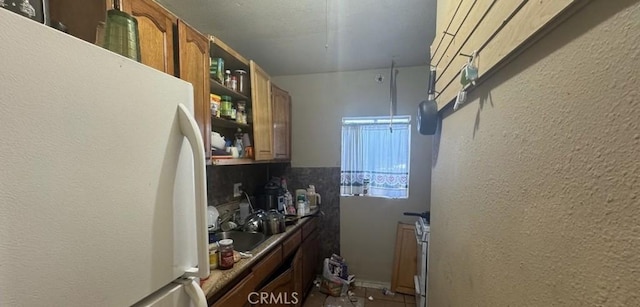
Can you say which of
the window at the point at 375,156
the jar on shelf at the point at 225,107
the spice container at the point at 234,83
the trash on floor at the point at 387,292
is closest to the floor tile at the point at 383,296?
the trash on floor at the point at 387,292

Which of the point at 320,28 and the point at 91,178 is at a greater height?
the point at 320,28

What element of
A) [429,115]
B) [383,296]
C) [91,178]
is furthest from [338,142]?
[91,178]

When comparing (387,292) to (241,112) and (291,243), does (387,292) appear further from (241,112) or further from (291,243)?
(241,112)

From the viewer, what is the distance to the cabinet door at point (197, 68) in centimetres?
128

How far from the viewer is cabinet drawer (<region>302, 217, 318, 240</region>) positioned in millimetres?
2273

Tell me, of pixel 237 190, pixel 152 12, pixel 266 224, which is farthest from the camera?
pixel 237 190

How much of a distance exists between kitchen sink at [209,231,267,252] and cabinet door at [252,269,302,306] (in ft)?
0.84

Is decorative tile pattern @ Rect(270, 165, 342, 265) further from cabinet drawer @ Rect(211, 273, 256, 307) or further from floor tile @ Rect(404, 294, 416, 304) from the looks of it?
cabinet drawer @ Rect(211, 273, 256, 307)

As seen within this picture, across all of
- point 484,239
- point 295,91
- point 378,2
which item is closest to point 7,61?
point 484,239

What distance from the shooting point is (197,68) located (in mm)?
1390

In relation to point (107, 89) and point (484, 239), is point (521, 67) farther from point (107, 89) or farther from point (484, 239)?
point (107, 89)

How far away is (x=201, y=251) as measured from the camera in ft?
2.14

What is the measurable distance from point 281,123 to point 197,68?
1156 mm

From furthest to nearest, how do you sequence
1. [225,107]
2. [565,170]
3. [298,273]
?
[298,273] < [225,107] < [565,170]
